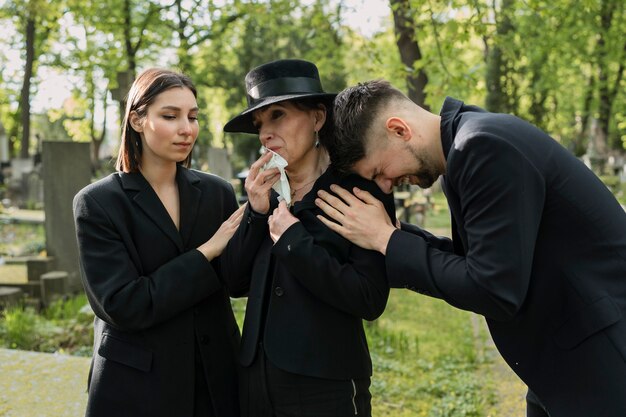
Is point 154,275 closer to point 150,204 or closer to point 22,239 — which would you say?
point 150,204

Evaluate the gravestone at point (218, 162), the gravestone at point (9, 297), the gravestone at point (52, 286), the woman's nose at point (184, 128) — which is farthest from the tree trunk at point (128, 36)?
the woman's nose at point (184, 128)

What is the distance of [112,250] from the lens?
221cm

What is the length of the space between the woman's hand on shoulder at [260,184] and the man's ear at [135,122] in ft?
1.60

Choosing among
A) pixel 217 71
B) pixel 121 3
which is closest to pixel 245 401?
pixel 121 3

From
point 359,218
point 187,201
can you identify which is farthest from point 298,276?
point 187,201

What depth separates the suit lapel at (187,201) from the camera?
2439 mm

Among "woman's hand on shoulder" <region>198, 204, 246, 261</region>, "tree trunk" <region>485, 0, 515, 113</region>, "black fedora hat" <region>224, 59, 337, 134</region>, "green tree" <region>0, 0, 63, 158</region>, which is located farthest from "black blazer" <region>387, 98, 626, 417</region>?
"tree trunk" <region>485, 0, 515, 113</region>

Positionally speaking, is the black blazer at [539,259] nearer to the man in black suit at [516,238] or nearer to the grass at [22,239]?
the man in black suit at [516,238]

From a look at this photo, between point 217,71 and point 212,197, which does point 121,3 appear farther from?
point 212,197

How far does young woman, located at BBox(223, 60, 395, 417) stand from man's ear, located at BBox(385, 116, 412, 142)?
0.22 metres

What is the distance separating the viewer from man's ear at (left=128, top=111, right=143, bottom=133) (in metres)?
2.34

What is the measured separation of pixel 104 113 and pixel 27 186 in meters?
14.0

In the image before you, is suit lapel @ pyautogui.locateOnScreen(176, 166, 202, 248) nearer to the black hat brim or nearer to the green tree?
the black hat brim

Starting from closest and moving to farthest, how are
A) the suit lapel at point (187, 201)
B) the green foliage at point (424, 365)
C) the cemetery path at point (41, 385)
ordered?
the suit lapel at point (187, 201) → the cemetery path at point (41, 385) → the green foliage at point (424, 365)
